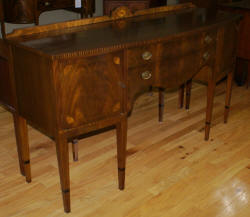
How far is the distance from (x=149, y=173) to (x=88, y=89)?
848mm

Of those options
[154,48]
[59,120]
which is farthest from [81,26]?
[59,120]

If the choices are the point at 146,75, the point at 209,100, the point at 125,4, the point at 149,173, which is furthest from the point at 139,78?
the point at 125,4

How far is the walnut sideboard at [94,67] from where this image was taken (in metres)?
1.80

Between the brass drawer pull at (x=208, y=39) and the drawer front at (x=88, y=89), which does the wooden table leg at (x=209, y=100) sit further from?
the drawer front at (x=88, y=89)

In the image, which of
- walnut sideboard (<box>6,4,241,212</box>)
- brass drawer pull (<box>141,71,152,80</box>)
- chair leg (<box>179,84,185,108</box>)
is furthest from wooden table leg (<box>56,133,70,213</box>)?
chair leg (<box>179,84,185,108</box>)

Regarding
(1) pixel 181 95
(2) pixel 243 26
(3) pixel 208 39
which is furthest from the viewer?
(1) pixel 181 95

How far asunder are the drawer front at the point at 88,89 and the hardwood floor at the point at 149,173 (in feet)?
1.75

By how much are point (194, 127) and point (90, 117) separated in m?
1.36

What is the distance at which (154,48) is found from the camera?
207 centimetres

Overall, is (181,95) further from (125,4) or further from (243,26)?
(125,4)

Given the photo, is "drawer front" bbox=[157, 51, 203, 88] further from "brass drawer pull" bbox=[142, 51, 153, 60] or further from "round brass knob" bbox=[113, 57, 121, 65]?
"round brass knob" bbox=[113, 57, 121, 65]

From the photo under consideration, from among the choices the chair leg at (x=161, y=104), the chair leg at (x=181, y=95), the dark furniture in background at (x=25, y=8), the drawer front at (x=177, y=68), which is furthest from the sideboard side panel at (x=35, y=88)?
the chair leg at (x=181, y=95)

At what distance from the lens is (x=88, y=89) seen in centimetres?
187

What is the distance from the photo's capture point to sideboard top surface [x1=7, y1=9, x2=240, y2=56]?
72.9 inches
